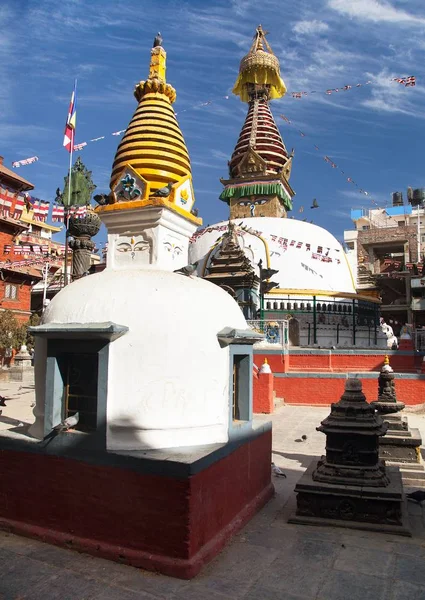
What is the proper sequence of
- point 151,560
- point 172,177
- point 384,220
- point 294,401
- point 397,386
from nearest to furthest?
point 151,560
point 172,177
point 397,386
point 294,401
point 384,220

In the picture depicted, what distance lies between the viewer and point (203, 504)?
491 cm

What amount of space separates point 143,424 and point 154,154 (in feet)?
12.9

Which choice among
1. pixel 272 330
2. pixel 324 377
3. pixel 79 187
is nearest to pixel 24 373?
pixel 272 330

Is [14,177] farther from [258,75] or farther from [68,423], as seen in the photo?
[68,423]

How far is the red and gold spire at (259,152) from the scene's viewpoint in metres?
31.6

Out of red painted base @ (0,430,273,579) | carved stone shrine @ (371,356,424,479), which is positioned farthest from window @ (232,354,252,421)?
carved stone shrine @ (371,356,424,479)

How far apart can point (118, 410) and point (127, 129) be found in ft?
14.8

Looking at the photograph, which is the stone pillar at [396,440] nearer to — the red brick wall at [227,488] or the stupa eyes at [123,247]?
the red brick wall at [227,488]

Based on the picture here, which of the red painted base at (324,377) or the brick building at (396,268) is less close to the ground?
the brick building at (396,268)

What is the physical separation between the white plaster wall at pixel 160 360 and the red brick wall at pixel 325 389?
1034 cm

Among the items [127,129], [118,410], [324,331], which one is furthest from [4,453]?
[324,331]

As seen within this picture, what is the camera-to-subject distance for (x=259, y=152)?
33.0m

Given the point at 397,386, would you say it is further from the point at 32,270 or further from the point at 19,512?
the point at 32,270

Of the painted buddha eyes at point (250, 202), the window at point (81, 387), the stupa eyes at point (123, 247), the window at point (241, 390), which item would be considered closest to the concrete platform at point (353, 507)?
the window at point (241, 390)
